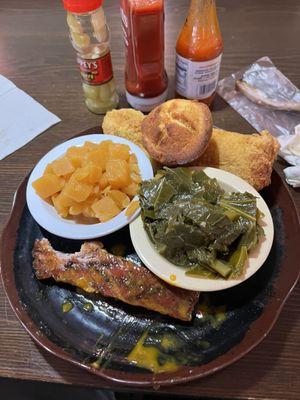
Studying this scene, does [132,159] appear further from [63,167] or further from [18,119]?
[18,119]

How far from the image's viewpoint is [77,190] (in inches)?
49.9

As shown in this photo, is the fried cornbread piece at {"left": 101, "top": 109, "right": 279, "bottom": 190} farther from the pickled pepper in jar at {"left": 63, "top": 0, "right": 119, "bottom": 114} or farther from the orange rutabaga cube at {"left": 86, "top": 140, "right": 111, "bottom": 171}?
the pickled pepper in jar at {"left": 63, "top": 0, "right": 119, "bottom": 114}

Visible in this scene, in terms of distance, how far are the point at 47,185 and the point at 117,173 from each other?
0.26m

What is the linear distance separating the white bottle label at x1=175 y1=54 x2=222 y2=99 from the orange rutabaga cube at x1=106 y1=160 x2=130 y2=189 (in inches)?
22.7

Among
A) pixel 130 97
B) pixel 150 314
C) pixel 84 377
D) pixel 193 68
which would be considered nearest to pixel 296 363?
pixel 150 314

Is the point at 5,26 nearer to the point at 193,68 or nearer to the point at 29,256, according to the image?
the point at 193,68

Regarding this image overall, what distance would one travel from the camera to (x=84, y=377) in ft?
3.65

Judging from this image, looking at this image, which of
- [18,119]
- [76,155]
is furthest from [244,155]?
[18,119]

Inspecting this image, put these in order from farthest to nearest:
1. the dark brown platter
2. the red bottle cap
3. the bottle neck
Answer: the bottle neck → the red bottle cap → the dark brown platter

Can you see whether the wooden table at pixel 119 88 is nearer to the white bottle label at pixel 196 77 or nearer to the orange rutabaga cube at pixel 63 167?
the white bottle label at pixel 196 77

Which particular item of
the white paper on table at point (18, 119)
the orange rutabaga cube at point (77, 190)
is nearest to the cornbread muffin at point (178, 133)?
the orange rutabaga cube at point (77, 190)

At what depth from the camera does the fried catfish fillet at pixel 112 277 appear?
1165 millimetres

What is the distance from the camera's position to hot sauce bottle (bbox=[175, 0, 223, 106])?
151 cm

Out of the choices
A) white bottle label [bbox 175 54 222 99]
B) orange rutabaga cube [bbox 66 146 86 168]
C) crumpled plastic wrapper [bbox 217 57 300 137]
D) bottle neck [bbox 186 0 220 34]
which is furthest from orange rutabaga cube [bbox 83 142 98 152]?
crumpled plastic wrapper [bbox 217 57 300 137]
